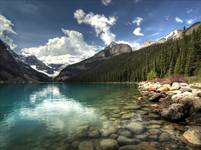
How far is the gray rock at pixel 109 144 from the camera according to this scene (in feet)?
39.6

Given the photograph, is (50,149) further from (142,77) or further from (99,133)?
(142,77)

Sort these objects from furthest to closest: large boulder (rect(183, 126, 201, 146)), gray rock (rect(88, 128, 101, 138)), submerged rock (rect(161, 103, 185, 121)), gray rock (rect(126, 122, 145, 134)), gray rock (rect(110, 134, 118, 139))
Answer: submerged rock (rect(161, 103, 185, 121)), gray rock (rect(126, 122, 145, 134)), gray rock (rect(88, 128, 101, 138)), gray rock (rect(110, 134, 118, 139)), large boulder (rect(183, 126, 201, 146))

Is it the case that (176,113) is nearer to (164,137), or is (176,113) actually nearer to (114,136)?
(164,137)

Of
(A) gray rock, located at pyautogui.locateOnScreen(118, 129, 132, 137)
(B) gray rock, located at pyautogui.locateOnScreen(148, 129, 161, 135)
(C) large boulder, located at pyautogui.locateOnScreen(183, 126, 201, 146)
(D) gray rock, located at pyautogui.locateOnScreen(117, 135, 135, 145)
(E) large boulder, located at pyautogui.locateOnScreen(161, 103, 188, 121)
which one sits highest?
(E) large boulder, located at pyautogui.locateOnScreen(161, 103, 188, 121)

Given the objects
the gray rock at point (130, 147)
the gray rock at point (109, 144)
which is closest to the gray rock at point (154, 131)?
the gray rock at point (130, 147)

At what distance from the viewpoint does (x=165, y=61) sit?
92.2 m

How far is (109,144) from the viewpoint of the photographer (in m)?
12.6

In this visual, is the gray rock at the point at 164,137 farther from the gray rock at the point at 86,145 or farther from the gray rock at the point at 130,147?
the gray rock at the point at 86,145

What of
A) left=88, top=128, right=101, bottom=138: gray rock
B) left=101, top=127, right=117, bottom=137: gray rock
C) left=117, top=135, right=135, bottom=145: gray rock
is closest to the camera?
left=117, top=135, right=135, bottom=145: gray rock

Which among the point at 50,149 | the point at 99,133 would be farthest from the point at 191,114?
the point at 50,149

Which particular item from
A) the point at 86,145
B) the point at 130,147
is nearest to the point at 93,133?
the point at 86,145

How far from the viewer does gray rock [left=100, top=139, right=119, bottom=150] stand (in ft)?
39.6

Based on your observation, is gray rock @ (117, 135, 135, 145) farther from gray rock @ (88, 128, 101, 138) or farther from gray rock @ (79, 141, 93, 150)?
gray rock @ (79, 141, 93, 150)

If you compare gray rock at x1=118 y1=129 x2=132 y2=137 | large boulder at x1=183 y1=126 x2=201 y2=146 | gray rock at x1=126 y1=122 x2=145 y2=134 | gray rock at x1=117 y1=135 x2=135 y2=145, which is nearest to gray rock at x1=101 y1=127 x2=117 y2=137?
gray rock at x1=118 y1=129 x2=132 y2=137
